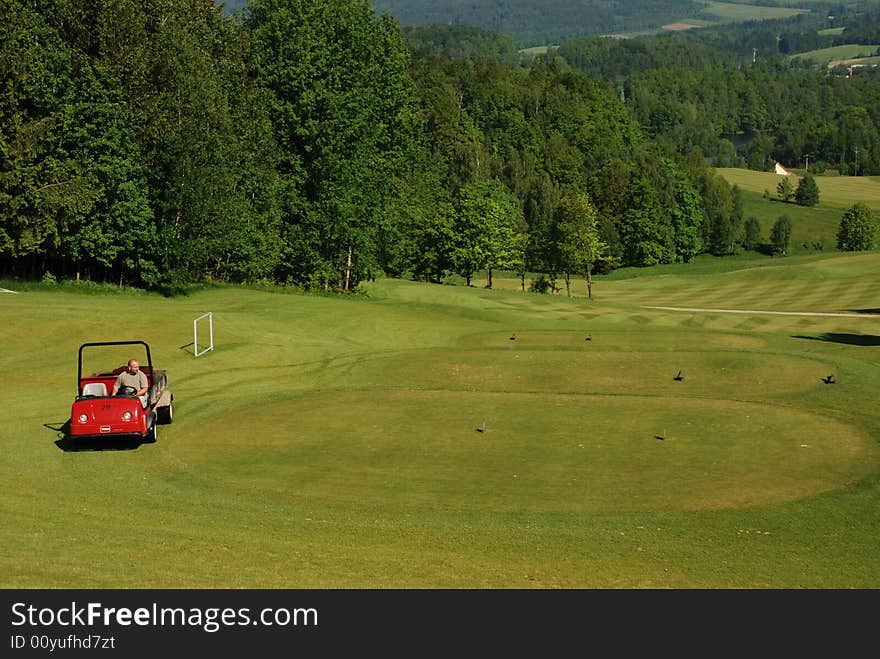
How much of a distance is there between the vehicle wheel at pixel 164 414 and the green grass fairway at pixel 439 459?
35cm

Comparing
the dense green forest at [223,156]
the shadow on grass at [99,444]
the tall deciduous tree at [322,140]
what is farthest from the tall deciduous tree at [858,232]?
the shadow on grass at [99,444]

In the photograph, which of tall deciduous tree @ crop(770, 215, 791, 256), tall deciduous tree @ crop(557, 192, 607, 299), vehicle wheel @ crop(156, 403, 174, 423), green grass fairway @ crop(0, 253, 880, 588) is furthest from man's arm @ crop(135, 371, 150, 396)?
tall deciduous tree @ crop(770, 215, 791, 256)

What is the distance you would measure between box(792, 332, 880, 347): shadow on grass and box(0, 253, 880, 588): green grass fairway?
1.86 ft

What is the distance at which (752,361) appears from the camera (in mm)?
46844

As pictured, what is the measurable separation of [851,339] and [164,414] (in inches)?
1684

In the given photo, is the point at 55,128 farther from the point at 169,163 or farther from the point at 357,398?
the point at 357,398

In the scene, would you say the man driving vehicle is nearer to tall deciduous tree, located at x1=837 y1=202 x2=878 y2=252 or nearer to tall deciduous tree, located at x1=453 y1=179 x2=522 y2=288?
tall deciduous tree, located at x1=453 y1=179 x2=522 y2=288

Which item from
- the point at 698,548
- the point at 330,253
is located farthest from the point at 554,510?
the point at 330,253

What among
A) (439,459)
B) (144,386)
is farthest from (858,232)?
(144,386)

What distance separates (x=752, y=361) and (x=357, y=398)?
19.4 m

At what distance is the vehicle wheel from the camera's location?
3275 centimetres

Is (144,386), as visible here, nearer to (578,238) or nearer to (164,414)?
(164,414)

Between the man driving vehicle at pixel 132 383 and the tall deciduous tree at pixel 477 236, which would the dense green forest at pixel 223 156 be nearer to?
the tall deciduous tree at pixel 477 236

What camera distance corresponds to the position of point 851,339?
60281mm
